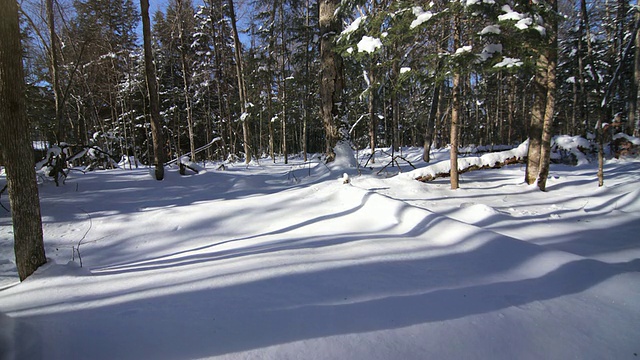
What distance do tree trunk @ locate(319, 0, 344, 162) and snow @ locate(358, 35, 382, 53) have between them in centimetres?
219

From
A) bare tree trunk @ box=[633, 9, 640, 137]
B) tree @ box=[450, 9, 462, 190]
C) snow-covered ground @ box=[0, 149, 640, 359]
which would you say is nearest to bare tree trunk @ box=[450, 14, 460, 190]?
tree @ box=[450, 9, 462, 190]

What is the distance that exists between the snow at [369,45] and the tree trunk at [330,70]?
2192 mm

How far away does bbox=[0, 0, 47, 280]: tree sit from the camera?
9.48 feet

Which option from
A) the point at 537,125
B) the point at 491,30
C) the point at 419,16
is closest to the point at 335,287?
the point at 419,16

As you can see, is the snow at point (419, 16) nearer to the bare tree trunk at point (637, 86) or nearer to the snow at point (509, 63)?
the snow at point (509, 63)

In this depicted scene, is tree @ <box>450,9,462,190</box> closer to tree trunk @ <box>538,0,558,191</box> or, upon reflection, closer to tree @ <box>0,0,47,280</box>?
tree trunk @ <box>538,0,558,191</box>

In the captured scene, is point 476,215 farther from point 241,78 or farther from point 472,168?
point 241,78

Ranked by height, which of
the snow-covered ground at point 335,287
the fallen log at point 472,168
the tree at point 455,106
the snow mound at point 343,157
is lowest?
the snow-covered ground at point 335,287

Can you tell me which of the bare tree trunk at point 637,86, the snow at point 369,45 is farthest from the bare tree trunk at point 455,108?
the bare tree trunk at point 637,86

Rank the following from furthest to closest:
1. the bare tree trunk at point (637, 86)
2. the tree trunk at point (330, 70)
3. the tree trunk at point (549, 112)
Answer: the bare tree trunk at point (637, 86) → the tree trunk at point (330, 70) → the tree trunk at point (549, 112)

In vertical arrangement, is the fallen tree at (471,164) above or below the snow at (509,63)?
below

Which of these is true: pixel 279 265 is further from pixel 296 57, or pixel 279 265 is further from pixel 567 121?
pixel 567 121

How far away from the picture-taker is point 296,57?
1761 centimetres

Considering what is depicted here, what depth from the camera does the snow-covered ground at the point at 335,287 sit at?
1.67 meters
